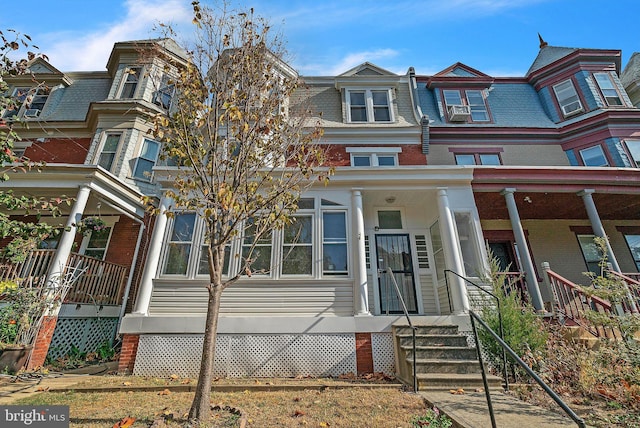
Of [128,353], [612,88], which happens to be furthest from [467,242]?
[612,88]

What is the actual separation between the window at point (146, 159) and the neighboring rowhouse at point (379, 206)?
0.19 ft

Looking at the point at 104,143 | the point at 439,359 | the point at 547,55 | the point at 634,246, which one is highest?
the point at 547,55

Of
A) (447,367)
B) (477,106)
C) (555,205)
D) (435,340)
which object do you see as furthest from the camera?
(477,106)

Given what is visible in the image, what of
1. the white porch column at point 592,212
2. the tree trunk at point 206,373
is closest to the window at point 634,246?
the white porch column at point 592,212

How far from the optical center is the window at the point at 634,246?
1063cm

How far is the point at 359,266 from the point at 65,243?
777 cm

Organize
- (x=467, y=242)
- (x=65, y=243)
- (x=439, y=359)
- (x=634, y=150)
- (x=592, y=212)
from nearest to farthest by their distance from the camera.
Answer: (x=439, y=359), (x=65, y=243), (x=467, y=242), (x=592, y=212), (x=634, y=150)

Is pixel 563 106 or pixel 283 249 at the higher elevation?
pixel 563 106

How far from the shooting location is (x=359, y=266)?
287 inches

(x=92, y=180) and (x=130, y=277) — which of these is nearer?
(x=92, y=180)

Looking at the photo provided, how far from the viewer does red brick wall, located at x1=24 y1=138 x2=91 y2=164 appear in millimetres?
12438

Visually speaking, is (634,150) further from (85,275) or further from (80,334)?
(80,334)

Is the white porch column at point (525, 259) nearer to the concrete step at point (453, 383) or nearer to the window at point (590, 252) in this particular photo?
the concrete step at point (453, 383)

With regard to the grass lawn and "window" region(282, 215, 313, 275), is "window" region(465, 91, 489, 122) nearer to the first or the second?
"window" region(282, 215, 313, 275)
